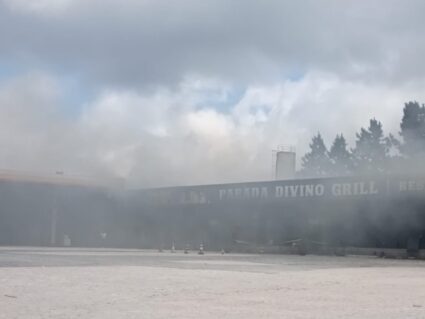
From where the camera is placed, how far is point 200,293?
47.2 feet

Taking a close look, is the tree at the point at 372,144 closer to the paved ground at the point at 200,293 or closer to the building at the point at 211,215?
the building at the point at 211,215

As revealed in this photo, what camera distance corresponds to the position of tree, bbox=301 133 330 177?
7732 cm

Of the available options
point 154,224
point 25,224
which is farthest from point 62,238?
point 154,224

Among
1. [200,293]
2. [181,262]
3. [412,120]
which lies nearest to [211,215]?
[181,262]

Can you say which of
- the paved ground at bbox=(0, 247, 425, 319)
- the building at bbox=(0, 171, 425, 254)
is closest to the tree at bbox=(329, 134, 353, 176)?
the building at bbox=(0, 171, 425, 254)

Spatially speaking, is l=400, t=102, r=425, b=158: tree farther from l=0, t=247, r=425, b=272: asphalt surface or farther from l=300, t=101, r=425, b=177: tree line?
l=0, t=247, r=425, b=272: asphalt surface

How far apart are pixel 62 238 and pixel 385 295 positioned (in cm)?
3479

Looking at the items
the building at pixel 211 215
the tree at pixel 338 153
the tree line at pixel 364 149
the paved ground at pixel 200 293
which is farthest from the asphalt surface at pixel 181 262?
the tree at pixel 338 153

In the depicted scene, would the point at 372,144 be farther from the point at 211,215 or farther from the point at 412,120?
the point at 211,215

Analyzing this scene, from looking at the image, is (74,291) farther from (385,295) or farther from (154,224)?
(154,224)

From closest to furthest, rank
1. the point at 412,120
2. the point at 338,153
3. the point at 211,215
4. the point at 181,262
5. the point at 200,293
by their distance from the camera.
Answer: the point at 200,293, the point at 181,262, the point at 211,215, the point at 412,120, the point at 338,153

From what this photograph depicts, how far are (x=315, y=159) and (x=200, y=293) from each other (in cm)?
7102

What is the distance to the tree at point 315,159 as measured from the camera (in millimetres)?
77325

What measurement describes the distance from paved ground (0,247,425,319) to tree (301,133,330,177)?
5521 cm
